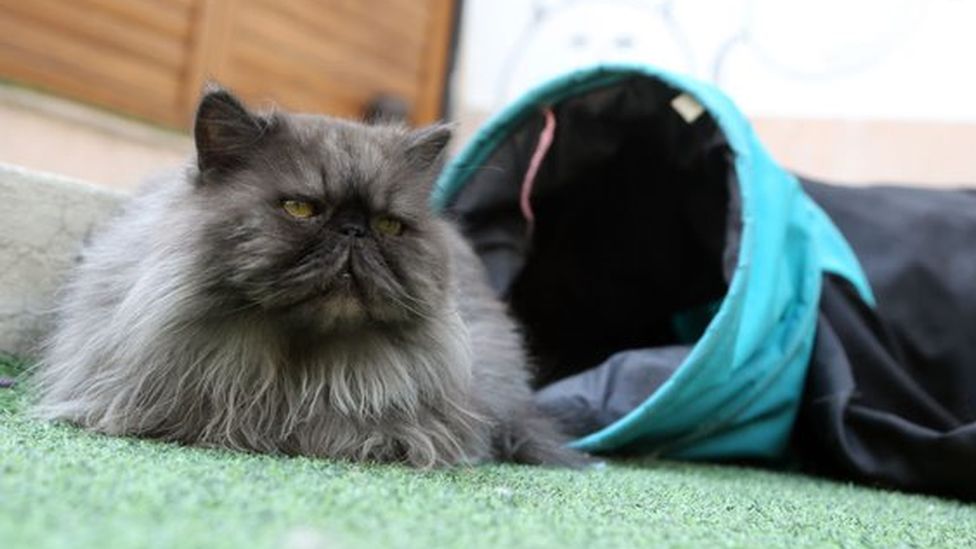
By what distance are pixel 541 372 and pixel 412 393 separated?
976mm

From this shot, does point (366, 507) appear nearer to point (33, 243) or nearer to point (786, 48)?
point (33, 243)

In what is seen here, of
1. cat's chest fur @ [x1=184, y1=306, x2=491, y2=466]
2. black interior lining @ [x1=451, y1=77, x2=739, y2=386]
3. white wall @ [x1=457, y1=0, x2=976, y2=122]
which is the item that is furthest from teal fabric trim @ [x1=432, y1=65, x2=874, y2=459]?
white wall @ [x1=457, y1=0, x2=976, y2=122]

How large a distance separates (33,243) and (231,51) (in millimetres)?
1587

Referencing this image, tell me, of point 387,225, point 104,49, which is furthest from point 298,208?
point 104,49

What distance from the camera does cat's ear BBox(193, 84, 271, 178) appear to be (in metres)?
1.25

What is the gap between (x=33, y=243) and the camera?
1.67 meters

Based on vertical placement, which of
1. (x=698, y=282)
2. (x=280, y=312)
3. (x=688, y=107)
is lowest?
(x=698, y=282)

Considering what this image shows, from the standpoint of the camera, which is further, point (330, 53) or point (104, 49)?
point (330, 53)

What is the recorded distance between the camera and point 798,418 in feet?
6.48

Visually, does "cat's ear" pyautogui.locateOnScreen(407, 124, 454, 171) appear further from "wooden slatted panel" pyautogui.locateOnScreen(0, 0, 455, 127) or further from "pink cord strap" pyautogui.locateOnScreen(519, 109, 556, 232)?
"wooden slatted panel" pyautogui.locateOnScreen(0, 0, 455, 127)

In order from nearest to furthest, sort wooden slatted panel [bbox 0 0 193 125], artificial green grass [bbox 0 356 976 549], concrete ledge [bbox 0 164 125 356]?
artificial green grass [bbox 0 356 976 549]
concrete ledge [bbox 0 164 125 356]
wooden slatted panel [bbox 0 0 193 125]

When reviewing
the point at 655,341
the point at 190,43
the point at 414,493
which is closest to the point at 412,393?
the point at 414,493

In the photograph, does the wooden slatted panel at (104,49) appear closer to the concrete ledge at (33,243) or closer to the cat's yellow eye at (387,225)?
the concrete ledge at (33,243)

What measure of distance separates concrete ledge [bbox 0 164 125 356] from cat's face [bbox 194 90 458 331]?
519 mm
